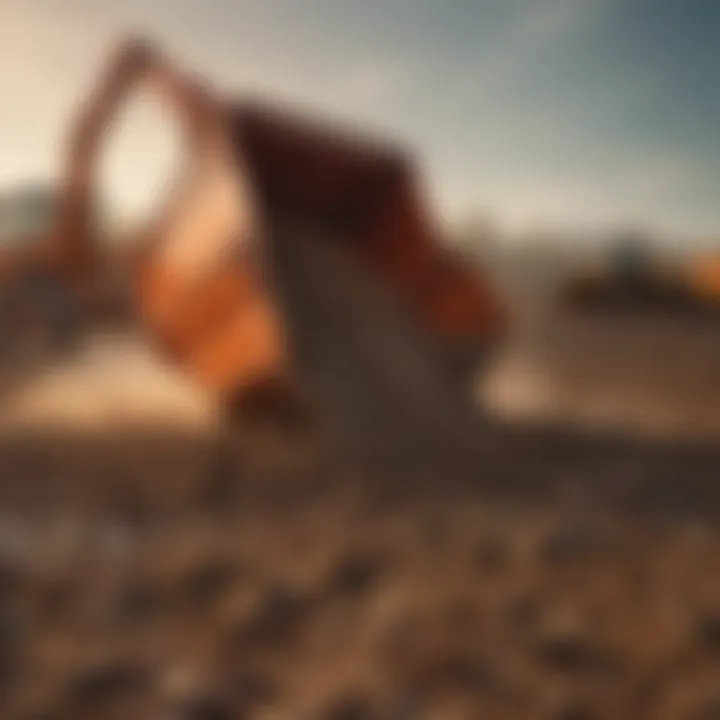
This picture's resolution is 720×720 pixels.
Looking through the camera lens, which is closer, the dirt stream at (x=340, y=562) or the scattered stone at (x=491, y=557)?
the dirt stream at (x=340, y=562)

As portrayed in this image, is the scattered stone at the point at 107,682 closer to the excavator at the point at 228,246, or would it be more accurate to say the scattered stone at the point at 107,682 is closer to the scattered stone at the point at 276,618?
the scattered stone at the point at 276,618

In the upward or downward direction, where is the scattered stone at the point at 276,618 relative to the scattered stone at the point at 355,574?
downward

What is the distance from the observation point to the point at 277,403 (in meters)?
1.45

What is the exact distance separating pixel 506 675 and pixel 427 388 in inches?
38.8

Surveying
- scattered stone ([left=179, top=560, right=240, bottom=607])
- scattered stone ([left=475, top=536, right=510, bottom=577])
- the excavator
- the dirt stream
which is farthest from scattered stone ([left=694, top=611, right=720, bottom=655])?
the excavator

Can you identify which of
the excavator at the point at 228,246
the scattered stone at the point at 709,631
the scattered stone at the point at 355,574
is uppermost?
the excavator at the point at 228,246

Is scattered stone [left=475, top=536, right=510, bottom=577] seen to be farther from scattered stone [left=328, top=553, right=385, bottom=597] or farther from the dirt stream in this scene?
scattered stone [left=328, top=553, right=385, bottom=597]

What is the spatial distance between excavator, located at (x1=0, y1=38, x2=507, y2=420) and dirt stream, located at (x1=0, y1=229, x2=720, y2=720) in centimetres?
11

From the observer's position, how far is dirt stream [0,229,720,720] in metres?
0.69

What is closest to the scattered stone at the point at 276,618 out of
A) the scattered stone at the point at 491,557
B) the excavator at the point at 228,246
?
the scattered stone at the point at 491,557

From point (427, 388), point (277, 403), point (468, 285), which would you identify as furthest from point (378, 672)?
point (468, 285)

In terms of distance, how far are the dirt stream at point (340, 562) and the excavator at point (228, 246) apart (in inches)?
4.4

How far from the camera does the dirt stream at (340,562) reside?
0.69 metres

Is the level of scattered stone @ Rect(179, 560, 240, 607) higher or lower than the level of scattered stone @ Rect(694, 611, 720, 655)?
higher
